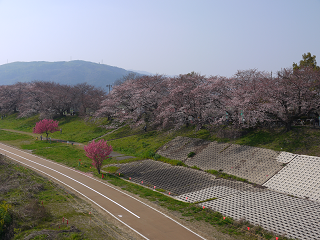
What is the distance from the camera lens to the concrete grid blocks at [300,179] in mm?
17698

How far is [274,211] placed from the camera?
15.2m

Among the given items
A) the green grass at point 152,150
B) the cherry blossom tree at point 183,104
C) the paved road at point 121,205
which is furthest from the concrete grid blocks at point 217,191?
the cherry blossom tree at point 183,104

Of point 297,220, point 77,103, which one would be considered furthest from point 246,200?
point 77,103

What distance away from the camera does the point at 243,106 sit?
28.5 m

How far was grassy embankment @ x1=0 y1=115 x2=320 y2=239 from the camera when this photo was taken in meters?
14.9

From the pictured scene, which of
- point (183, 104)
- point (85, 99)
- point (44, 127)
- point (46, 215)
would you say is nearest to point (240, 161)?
point (183, 104)

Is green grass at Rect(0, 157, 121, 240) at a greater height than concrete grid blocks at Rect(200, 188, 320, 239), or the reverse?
concrete grid blocks at Rect(200, 188, 320, 239)

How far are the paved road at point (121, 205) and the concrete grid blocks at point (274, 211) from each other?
12.5 ft

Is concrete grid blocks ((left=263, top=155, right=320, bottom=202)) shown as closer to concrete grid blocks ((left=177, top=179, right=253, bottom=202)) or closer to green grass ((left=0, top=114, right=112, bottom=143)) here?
concrete grid blocks ((left=177, top=179, right=253, bottom=202))

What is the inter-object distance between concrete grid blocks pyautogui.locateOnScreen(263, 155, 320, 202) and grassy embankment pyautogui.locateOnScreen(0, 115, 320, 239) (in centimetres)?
162

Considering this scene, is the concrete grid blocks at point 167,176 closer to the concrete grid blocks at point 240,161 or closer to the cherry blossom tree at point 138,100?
the concrete grid blocks at point 240,161

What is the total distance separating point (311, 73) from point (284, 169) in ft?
37.6

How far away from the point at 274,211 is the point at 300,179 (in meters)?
5.79

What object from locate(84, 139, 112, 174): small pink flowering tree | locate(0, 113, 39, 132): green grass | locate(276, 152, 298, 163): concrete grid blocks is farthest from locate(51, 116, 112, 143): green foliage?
locate(276, 152, 298, 163): concrete grid blocks
